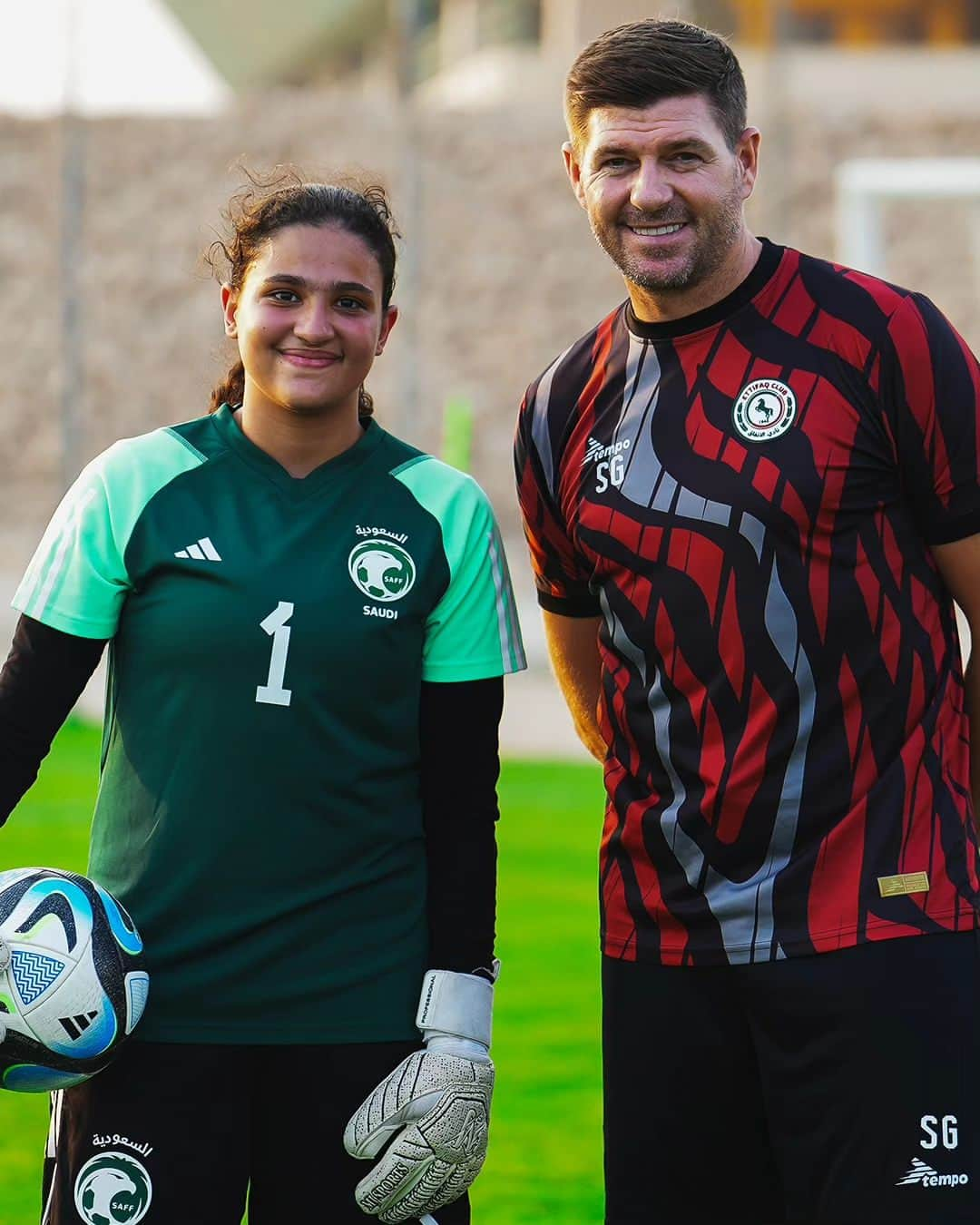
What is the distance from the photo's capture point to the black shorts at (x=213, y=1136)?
8.55ft

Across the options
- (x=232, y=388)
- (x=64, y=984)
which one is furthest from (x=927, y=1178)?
(x=232, y=388)

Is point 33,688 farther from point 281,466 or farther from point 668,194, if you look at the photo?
point 668,194

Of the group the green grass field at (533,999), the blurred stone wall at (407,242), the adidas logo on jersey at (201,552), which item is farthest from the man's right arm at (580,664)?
the blurred stone wall at (407,242)

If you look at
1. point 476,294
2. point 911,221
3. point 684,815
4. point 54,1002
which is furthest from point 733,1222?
point 911,221

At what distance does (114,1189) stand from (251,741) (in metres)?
0.68

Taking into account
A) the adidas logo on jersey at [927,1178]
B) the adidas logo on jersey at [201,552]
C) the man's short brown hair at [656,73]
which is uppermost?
the man's short brown hair at [656,73]

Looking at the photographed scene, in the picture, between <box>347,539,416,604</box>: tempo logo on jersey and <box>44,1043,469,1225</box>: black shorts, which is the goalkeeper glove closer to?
<box>44,1043,469,1225</box>: black shorts

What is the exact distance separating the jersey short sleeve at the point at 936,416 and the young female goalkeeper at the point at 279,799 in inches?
27.7

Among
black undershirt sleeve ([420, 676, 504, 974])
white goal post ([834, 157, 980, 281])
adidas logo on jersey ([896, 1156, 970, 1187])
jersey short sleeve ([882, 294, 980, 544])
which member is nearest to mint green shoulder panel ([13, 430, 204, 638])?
black undershirt sleeve ([420, 676, 504, 974])

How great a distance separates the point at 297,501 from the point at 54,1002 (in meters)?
0.84

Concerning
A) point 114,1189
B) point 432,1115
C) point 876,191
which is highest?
point 876,191

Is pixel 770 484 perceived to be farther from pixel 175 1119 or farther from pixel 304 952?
pixel 175 1119

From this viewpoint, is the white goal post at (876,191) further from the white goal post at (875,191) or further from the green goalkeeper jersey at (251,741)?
the green goalkeeper jersey at (251,741)

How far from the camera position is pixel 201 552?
8.85 ft
